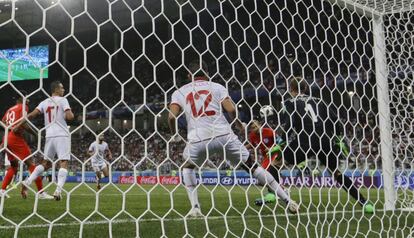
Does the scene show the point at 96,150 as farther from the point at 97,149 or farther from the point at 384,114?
the point at 384,114

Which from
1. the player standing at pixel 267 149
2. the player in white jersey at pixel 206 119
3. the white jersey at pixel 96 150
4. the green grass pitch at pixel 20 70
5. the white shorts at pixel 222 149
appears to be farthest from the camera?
the player standing at pixel 267 149

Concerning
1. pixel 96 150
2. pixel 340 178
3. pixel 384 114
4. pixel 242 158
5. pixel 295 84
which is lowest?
pixel 340 178

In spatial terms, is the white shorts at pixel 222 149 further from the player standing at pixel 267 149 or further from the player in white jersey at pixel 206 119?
the player standing at pixel 267 149

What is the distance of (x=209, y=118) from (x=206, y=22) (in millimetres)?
2071

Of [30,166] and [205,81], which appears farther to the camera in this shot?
[30,166]

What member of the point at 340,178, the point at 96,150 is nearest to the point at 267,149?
the point at 340,178

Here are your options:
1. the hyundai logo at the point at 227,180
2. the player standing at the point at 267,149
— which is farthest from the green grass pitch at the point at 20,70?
the hyundai logo at the point at 227,180

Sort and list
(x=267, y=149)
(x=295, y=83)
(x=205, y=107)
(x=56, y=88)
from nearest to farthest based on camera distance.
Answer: (x=205, y=107) < (x=295, y=83) < (x=56, y=88) < (x=267, y=149)

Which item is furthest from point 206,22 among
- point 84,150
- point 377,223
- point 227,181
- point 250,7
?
point 84,150

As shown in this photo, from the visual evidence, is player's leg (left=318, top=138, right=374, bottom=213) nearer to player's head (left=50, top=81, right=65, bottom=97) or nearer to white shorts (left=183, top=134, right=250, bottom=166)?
white shorts (left=183, top=134, right=250, bottom=166)

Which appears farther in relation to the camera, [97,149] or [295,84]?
[295,84]

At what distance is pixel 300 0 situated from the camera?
3.00m

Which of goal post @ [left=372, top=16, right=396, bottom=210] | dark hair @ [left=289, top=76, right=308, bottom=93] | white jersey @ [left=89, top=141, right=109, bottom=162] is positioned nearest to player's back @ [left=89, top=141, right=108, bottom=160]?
white jersey @ [left=89, top=141, right=109, bottom=162]

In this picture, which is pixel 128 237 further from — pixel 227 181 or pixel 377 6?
pixel 227 181
